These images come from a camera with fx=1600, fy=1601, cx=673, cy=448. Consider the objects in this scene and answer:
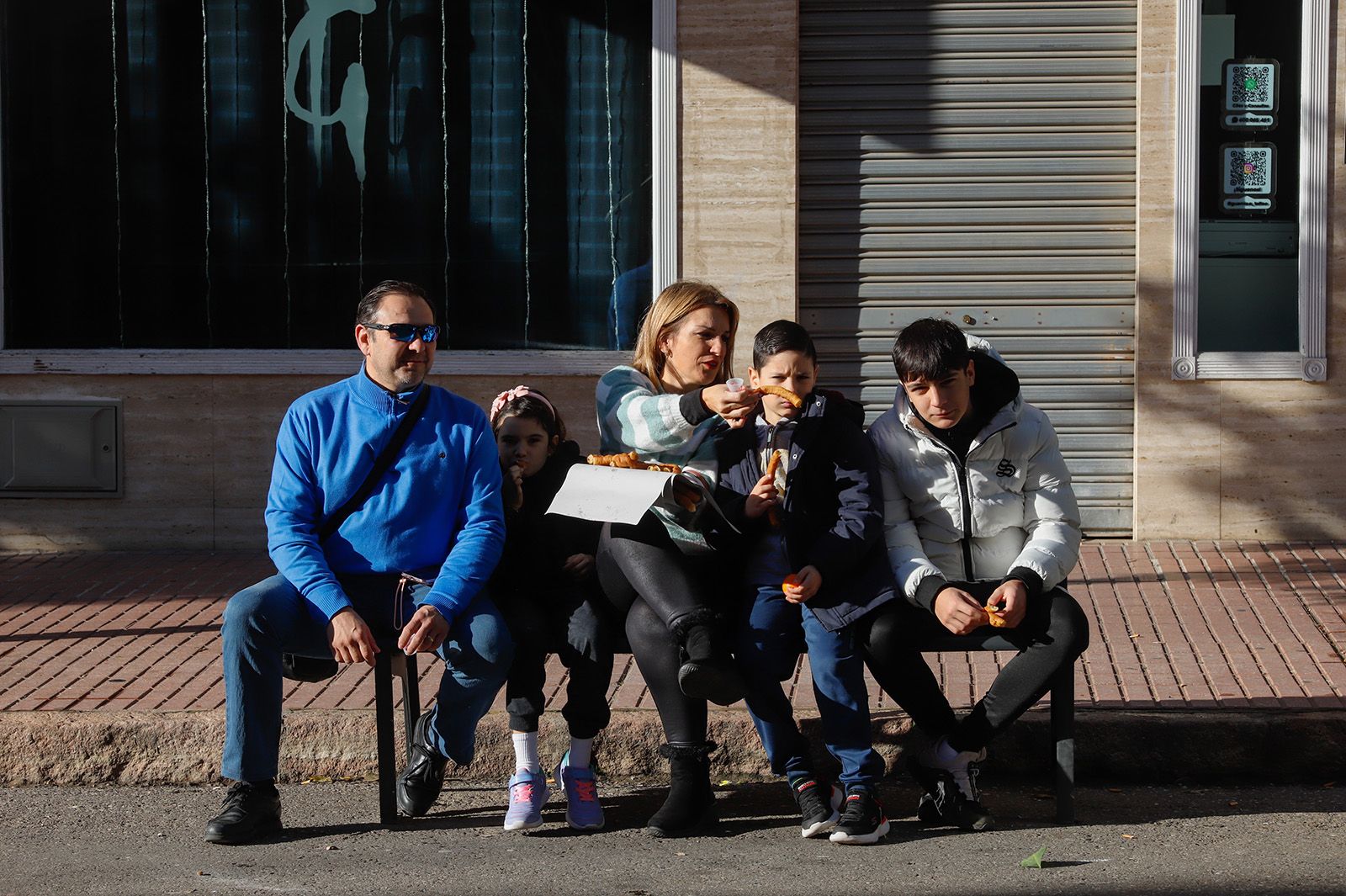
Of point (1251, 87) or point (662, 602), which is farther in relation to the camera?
point (1251, 87)

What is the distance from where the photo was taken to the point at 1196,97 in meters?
8.40

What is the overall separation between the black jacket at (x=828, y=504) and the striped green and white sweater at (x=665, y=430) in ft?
0.21

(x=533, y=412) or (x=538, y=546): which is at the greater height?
(x=533, y=412)

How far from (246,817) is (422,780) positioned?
49cm

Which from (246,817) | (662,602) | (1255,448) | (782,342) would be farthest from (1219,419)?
(246,817)

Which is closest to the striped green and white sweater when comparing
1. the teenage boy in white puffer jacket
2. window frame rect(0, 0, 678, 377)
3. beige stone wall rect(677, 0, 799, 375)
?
the teenage boy in white puffer jacket

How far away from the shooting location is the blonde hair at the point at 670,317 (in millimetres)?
4762

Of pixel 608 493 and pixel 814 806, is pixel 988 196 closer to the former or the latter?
pixel 608 493

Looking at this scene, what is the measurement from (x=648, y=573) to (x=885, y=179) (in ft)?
15.7

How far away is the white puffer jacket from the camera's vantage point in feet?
14.7

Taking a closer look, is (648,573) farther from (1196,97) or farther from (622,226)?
(1196,97)

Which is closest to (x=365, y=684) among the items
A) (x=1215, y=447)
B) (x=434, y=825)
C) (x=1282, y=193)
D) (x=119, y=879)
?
(x=434, y=825)

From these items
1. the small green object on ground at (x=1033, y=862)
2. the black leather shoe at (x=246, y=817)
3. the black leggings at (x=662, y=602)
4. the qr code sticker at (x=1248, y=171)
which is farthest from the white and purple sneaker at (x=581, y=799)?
the qr code sticker at (x=1248, y=171)

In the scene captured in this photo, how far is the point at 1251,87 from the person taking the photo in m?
8.54
